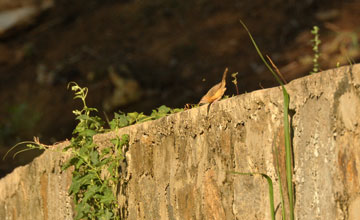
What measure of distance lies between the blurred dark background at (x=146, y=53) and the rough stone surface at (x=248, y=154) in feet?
11.6

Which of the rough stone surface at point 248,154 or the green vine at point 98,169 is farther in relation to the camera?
the green vine at point 98,169

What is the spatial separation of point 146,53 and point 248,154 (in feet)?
21.6

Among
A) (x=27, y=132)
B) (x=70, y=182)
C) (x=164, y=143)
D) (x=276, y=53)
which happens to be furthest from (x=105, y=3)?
(x=164, y=143)

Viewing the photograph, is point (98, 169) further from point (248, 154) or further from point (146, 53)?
point (146, 53)

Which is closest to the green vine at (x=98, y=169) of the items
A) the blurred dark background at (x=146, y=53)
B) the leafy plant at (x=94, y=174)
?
the leafy plant at (x=94, y=174)

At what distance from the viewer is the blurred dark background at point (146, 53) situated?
302 inches

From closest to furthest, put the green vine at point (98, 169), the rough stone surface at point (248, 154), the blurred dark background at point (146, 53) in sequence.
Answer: the rough stone surface at point (248, 154) → the green vine at point (98, 169) → the blurred dark background at point (146, 53)

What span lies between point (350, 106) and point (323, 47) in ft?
16.7

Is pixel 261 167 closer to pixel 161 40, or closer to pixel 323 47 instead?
pixel 323 47

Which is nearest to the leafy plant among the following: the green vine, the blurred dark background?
the green vine

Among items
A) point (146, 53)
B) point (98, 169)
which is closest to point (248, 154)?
point (98, 169)

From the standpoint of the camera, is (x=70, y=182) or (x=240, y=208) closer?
(x=240, y=208)

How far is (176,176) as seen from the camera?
2.83 m

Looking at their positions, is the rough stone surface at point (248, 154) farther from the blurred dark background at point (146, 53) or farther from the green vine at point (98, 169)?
the blurred dark background at point (146, 53)
